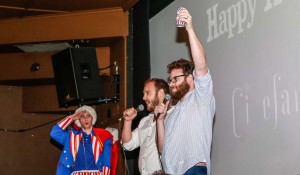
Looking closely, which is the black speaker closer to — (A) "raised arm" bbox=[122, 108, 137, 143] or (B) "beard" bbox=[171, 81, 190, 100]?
(A) "raised arm" bbox=[122, 108, 137, 143]

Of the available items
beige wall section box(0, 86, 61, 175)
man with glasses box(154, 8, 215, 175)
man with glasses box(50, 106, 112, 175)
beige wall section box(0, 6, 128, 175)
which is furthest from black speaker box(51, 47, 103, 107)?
man with glasses box(154, 8, 215, 175)

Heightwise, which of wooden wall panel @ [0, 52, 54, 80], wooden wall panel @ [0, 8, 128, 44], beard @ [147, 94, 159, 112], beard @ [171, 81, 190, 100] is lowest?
beard @ [147, 94, 159, 112]

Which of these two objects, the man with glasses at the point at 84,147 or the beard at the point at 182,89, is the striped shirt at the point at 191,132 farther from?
the man with glasses at the point at 84,147

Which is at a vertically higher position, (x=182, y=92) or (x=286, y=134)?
(x=182, y=92)

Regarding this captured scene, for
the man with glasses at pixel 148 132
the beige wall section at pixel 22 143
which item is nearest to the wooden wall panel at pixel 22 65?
the beige wall section at pixel 22 143

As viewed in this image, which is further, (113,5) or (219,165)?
(113,5)

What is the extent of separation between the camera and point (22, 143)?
5.82 meters

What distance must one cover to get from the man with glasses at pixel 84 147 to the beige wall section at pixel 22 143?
161cm

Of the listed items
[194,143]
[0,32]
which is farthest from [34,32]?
[194,143]

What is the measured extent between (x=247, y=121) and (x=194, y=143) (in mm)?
516

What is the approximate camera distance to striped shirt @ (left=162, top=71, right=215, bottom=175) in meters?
2.50

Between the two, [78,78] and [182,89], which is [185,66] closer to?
[182,89]

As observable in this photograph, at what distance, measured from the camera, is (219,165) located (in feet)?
10.6

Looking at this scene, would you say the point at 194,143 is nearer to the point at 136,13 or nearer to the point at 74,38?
the point at 136,13
